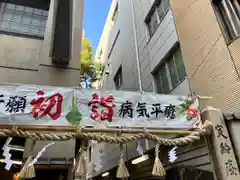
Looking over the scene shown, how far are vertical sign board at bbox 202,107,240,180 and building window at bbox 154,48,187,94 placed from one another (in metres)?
3.78

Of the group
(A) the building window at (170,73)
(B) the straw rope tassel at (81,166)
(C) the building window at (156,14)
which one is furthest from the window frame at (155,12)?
(B) the straw rope tassel at (81,166)

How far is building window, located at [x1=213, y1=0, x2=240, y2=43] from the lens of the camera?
255 inches

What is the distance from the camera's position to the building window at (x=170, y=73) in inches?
365

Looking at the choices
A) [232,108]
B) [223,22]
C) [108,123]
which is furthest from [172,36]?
[108,123]

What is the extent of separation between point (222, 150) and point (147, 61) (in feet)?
26.4

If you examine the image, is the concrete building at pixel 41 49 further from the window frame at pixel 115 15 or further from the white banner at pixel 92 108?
the window frame at pixel 115 15

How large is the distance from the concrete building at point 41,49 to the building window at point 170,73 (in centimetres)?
423

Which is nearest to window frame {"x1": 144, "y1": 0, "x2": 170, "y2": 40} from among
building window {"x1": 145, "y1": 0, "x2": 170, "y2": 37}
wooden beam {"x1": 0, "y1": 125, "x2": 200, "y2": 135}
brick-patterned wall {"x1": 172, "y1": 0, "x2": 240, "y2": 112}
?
building window {"x1": 145, "y1": 0, "x2": 170, "y2": 37}

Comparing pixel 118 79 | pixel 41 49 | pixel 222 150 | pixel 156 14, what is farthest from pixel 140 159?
pixel 118 79

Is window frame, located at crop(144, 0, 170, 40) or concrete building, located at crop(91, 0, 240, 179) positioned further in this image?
window frame, located at crop(144, 0, 170, 40)

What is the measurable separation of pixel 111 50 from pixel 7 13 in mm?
11929

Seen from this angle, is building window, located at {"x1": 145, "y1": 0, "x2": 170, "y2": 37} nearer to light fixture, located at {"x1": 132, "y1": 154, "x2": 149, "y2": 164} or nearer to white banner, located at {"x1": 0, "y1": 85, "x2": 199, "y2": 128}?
light fixture, located at {"x1": 132, "y1": 154, "x2": 149, "y2": 164}

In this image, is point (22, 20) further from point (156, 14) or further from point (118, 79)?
point (118, 79)

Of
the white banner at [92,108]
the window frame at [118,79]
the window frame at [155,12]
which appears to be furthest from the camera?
the window frame at [118,79]
